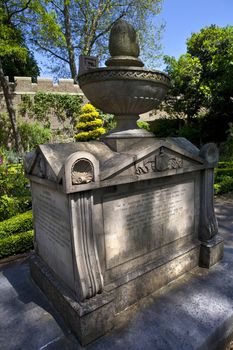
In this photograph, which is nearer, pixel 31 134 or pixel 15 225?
pixel 15 225

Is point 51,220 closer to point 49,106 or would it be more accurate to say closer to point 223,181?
point 223,181

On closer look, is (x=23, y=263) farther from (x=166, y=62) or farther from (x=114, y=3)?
(x=114, y=3)

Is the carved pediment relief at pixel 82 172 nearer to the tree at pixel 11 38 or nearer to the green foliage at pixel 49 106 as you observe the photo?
the tree at pixel 11 38

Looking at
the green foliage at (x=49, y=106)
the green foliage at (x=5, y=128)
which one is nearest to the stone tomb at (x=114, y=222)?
the green foliage at (x=5, y=128)

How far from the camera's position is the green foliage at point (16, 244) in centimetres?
467

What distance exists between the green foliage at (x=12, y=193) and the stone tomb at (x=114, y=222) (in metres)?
2.42

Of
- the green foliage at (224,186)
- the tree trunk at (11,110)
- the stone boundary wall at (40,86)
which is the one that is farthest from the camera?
the stone boundary wall at (40,86)

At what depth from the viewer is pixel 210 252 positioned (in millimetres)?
3826

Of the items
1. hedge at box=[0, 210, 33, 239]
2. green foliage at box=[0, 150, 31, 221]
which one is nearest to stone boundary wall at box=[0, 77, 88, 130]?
green foliage at box=[0, 150, 31, 221]

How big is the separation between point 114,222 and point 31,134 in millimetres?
16032

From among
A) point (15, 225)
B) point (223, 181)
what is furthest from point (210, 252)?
point (223, 181)

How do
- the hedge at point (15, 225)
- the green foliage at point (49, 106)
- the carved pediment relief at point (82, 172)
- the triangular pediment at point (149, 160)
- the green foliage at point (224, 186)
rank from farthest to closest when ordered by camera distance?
1. the green foliage at point (49, 106)
2. the green foliage at point (224, 186)
3. the hedge at point (15, 225)
4. the triangular pediment at point (149, 160)
5. the carved pediment relief at point (82, 172)

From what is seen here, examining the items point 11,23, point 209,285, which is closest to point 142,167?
point 209,285

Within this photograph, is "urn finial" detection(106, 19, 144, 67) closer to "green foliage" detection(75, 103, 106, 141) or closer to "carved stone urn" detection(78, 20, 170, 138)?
"carved stone urn" detection(78, 20, 170, 138)
